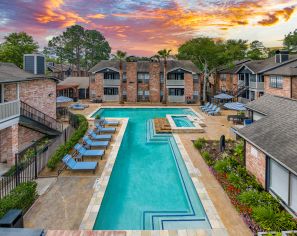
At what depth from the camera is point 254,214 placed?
998cm

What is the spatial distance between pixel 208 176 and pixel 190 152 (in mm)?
4772

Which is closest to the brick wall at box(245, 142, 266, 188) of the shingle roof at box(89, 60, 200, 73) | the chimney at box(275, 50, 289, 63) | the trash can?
the trash can

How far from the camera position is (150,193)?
45.5 ft

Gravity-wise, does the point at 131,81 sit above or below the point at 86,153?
above

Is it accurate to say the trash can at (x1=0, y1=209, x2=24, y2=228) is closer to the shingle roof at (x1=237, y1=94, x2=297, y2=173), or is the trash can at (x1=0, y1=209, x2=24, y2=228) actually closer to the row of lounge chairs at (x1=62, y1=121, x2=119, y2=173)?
the row of lounge chairs at (x1=62, y1=121, x2=119, y2=173)

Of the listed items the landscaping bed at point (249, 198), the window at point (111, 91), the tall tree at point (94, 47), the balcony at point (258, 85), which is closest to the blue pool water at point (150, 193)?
the landscaping bed at point (249, 198)

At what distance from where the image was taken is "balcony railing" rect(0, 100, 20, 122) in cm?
1608

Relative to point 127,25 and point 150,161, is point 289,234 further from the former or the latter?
point 127,25

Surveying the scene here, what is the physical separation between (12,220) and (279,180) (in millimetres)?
10822

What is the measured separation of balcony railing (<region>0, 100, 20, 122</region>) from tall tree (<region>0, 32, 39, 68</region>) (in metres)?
29.3

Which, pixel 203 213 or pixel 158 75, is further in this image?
pixel 158 75

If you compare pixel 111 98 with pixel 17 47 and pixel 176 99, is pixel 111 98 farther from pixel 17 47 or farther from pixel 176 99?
pixel 17 47

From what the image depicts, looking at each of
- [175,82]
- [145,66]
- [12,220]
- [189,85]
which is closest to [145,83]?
[145,66]

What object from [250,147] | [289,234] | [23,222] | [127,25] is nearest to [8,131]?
[23,222]
